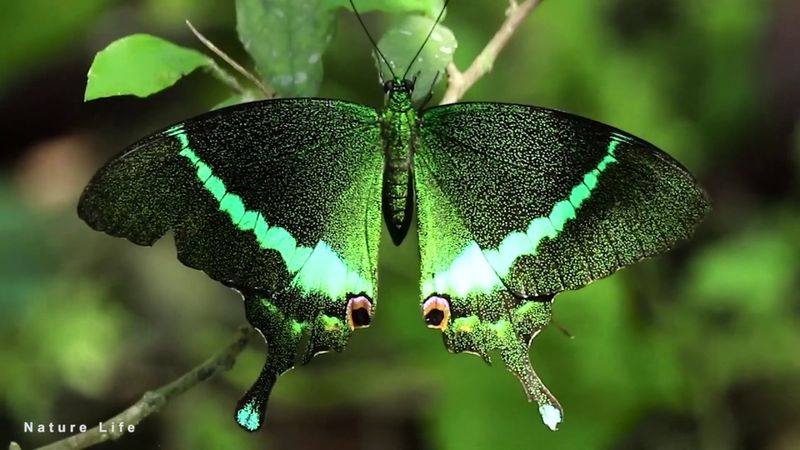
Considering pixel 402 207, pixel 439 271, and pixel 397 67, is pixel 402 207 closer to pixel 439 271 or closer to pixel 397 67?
pixel 439 271

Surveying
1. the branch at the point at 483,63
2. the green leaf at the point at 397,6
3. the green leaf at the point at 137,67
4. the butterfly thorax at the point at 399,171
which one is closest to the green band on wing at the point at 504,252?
the butterfly thorax at the point at 399,171

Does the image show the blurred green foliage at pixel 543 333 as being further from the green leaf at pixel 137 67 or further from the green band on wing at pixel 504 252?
the green leaf at pixel 137 67

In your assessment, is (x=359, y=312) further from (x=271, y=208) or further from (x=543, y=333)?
(x=543, y=333)

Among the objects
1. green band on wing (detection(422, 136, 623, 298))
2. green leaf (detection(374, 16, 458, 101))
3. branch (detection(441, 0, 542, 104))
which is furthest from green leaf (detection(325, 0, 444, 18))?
green band on wing (detection(422, 136, 623, 298))

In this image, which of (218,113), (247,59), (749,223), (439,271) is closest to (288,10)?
(218,113)

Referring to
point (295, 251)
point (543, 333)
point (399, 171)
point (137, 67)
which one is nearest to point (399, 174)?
point (399, 171)

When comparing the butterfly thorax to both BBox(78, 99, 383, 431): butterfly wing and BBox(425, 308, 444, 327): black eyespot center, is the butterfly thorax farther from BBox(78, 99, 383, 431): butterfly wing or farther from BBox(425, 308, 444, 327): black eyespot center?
BBox(425, 308, 444, 327): black eyespot center
